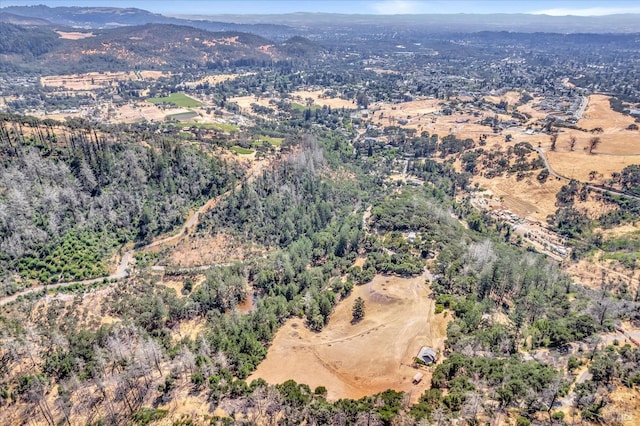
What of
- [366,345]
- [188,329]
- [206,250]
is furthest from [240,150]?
[366,345]

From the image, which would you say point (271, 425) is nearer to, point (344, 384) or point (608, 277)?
point (344, 384)

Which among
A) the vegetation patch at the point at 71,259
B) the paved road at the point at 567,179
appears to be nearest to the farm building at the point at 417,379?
the vegetation patch at the point at 71,259

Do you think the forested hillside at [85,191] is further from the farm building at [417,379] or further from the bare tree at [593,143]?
the bare tree at [593,143]


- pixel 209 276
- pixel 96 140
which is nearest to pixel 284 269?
pixel 209 276

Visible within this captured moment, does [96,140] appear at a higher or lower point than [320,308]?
higher

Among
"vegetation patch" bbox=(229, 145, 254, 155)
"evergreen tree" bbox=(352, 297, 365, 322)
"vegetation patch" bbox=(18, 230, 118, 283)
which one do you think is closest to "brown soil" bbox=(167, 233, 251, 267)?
"vegetation patch" bbox=(18, 230, 118, 283)

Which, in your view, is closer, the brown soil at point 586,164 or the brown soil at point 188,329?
the brown soil at point 188,329
